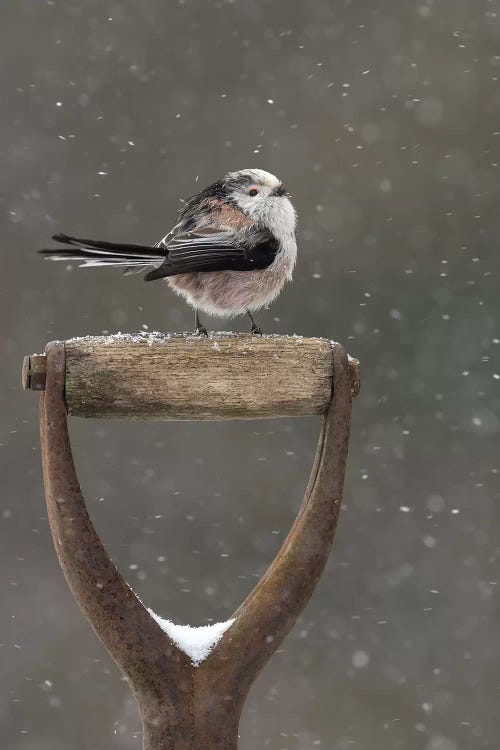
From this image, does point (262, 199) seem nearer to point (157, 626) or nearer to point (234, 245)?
point (234, 245)

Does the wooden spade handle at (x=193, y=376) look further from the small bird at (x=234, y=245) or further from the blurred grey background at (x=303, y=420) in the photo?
the blurred grey background at (x=303, y=420)

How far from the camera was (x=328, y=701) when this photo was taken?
19.0 feet

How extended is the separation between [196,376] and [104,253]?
320 millimetres

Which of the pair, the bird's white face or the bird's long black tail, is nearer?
the bird's long black tail

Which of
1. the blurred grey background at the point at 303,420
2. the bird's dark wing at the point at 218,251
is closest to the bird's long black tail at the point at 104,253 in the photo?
the bird's dark wing at the point at 218,251

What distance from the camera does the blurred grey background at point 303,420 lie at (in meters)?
5.59

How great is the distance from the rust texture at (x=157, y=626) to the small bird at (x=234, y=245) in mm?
539

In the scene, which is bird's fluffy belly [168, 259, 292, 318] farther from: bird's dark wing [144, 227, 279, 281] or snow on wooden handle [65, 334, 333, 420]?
snow on wooden handle [65, 334, 333, 420]

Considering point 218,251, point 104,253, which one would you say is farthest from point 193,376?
point 218,251

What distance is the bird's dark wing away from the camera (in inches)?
95.6

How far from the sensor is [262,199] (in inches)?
106

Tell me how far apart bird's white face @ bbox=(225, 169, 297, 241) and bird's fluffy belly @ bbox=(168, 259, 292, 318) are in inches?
4.0

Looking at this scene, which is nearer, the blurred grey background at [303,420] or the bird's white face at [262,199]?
the bird's white face at [262,199]

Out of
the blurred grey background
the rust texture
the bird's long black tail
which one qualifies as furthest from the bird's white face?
the blurred grey background
